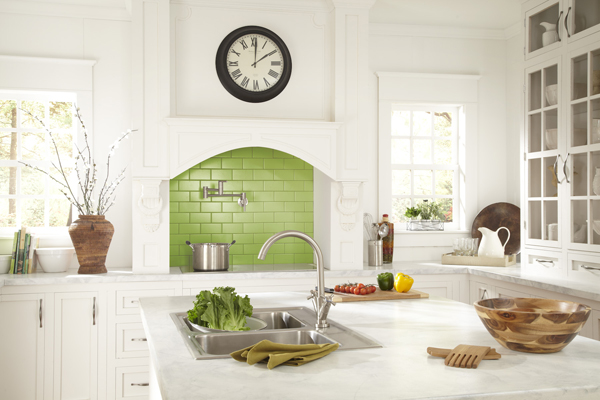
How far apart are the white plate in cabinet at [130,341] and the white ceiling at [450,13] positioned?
3.20 m

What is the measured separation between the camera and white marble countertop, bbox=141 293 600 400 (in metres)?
1.38

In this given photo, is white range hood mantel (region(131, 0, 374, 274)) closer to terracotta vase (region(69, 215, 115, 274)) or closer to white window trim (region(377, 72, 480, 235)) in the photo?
terracotta vase (region(69, 215, 115, 274))

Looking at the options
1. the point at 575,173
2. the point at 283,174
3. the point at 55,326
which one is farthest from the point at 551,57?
the point at 55,326

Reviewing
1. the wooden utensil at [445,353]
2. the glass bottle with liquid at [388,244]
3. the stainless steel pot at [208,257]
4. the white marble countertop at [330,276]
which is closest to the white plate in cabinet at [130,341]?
the white marble countertop at [330,276]

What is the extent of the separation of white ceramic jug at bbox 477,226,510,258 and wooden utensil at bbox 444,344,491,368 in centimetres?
310

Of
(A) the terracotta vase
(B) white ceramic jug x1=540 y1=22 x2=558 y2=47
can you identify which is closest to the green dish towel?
(A) the terracotta vase

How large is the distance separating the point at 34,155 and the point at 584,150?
13.7 ft

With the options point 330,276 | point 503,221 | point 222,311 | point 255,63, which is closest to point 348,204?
point 330,276

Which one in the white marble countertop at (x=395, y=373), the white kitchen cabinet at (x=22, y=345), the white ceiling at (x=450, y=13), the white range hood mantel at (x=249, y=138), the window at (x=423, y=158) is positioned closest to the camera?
the white marble countertop at (x=395, y=373)

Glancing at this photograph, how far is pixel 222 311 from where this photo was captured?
2102 millimetres

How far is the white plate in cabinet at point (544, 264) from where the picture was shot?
389 centimetres

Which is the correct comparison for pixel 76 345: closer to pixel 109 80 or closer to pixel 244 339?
pixel 109 80

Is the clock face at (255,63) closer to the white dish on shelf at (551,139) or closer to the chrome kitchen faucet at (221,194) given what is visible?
the chrome kitchen faucet at (221,194)

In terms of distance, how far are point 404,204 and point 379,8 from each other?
1.79 meters
